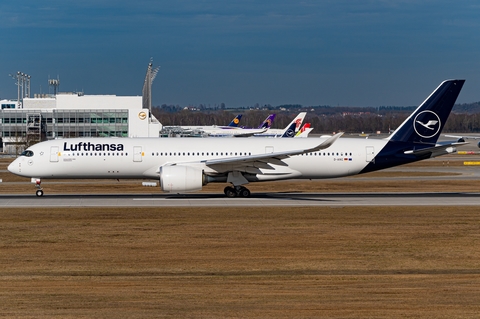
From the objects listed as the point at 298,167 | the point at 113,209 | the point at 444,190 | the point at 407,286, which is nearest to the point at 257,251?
the point at 407,286

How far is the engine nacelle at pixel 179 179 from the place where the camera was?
37.7 m

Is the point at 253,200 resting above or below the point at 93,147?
below

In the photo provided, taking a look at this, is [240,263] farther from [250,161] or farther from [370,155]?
[370,155]

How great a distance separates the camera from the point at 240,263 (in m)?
21.9

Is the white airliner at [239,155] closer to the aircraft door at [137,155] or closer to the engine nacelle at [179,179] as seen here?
the aircraft door at [137,155]

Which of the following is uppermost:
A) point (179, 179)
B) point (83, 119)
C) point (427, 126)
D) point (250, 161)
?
point (427, 126)

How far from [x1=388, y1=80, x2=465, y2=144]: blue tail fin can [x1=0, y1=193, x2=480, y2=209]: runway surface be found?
137 inches

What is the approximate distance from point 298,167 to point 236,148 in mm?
3763

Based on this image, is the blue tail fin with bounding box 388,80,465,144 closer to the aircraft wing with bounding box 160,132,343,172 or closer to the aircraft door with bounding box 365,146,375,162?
the aircraft door with bounding box 365,146,375,162

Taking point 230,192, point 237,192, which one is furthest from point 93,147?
point 237,192

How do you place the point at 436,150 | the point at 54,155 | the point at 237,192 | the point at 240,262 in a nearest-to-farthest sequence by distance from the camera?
the point at 240,262, the point at 54,155, the point at 436,150, the point at 237,192

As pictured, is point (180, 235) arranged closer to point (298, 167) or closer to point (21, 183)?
point (298, 167)

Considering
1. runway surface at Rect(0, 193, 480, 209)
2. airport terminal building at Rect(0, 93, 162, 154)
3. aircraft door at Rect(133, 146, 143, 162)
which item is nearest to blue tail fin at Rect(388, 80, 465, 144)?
runway surface at Rect(0, 193, 480, 209)

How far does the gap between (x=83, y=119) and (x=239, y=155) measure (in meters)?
84.2
